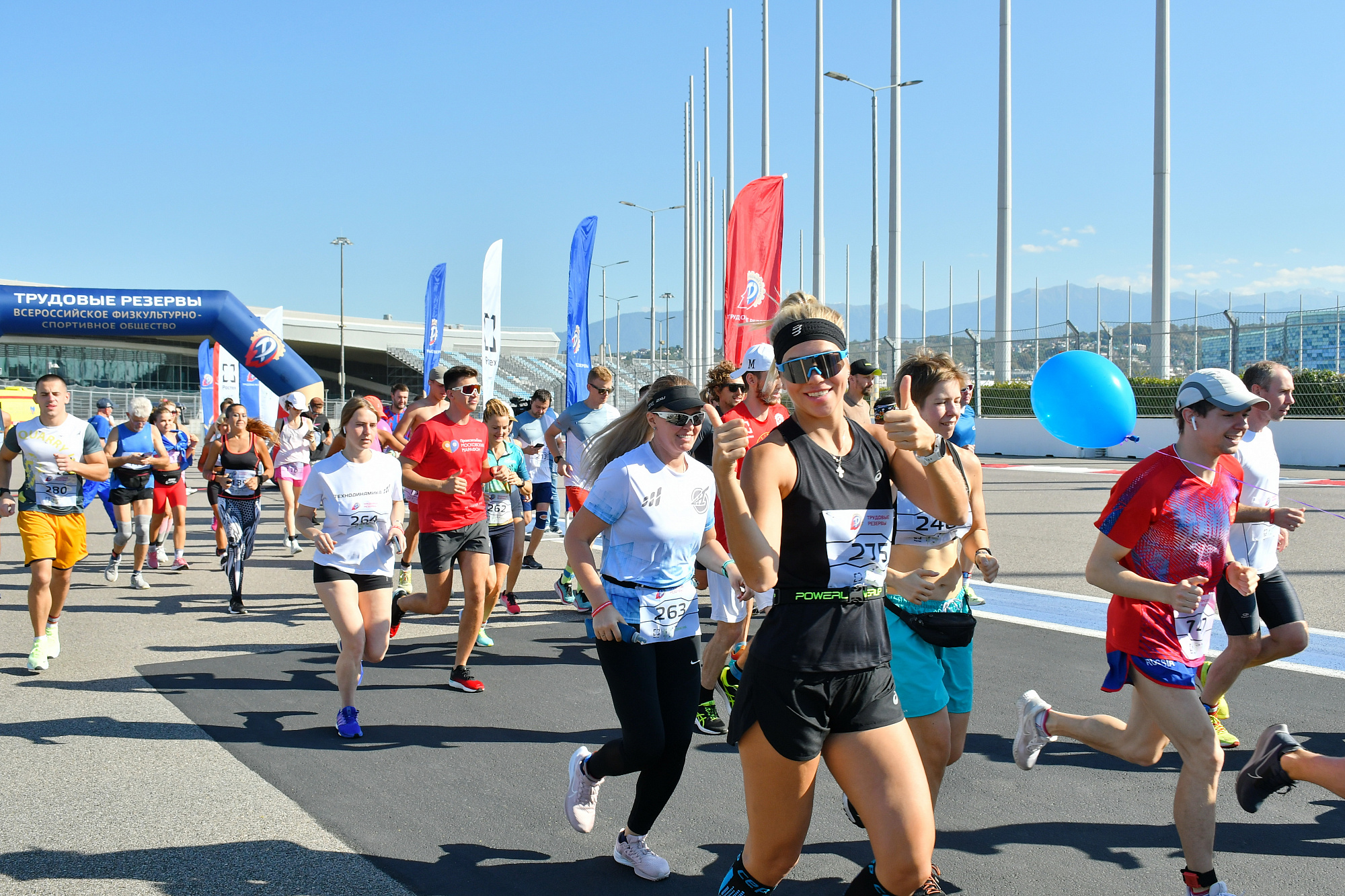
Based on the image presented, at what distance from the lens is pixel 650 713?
150 inches

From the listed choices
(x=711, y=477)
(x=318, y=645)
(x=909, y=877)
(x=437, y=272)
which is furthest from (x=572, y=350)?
(x=909, y=877)

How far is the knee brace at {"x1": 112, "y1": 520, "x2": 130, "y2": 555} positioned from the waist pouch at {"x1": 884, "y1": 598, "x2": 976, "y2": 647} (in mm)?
9485

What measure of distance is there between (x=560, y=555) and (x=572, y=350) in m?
7.16

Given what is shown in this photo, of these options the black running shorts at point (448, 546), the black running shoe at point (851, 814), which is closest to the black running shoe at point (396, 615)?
the black running shorts at point (448, 546)

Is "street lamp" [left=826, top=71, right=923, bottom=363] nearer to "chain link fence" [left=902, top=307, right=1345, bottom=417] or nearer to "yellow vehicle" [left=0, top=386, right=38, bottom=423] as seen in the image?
"chain link fence" [left=902, top=307, right=1345, bottom=417]

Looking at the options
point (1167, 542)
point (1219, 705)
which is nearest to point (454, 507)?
point (1167, 542)

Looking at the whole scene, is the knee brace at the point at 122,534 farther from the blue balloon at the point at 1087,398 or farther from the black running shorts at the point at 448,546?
the blue balloon at the point at 1087,398

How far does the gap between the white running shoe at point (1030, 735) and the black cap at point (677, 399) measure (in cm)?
197

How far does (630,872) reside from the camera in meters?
3.85

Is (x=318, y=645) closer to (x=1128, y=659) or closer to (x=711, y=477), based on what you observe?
(x=711, y=477)

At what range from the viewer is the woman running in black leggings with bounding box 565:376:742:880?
3.82 meters

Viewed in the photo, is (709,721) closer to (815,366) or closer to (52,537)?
(815,366)

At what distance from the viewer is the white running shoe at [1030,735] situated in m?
4.46

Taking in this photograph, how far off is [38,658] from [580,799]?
Result: 4804 mm
